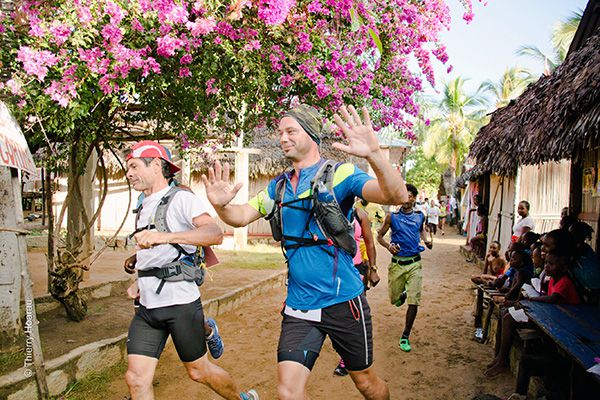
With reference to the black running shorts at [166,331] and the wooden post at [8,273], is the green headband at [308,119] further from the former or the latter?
the wooden post at [8,273]

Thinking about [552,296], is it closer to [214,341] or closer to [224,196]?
[214,341]

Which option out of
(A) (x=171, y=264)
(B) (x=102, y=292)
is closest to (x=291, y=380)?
(A) (x=171, y=264)

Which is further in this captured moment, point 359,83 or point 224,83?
point 359,83

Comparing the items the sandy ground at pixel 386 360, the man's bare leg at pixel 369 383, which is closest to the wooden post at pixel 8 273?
the sandy ground at pixel 386 360

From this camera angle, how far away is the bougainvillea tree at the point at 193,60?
4.44m

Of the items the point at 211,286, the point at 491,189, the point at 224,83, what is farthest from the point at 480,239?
the point at 224,83

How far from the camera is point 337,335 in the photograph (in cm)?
289

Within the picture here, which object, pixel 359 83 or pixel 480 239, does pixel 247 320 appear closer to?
pixel 359 83

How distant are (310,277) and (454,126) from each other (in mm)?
33986

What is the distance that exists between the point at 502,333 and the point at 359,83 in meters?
3.50

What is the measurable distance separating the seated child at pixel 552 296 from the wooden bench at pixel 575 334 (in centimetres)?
13

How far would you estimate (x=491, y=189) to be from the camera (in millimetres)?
14641

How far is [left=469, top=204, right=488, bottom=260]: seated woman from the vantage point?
1357cm

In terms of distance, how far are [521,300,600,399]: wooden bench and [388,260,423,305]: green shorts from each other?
156 cm
